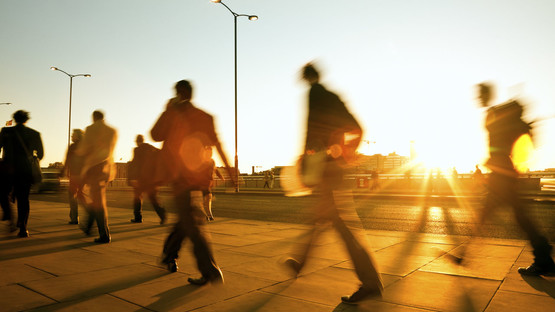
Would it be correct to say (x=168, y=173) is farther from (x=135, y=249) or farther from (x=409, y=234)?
(x=409, y=234)

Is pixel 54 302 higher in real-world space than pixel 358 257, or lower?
lower

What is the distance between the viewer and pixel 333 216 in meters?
3.24

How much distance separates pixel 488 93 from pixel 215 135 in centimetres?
278

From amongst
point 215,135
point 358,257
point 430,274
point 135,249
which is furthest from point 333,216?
point 135,249

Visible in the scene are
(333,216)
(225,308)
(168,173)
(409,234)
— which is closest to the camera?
(225,308)

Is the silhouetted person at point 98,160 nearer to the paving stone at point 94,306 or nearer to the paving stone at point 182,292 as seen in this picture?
the paving stone at point 182,292

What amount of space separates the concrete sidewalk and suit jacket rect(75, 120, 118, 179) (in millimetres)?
1180

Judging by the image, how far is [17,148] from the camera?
20.4 ft

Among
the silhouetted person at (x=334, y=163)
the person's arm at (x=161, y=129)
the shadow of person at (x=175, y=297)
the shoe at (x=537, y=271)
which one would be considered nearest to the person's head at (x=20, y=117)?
the person's arm at (x=161, y=129)

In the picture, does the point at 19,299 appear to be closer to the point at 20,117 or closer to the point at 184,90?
the point at 184,90

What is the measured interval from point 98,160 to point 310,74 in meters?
3.65

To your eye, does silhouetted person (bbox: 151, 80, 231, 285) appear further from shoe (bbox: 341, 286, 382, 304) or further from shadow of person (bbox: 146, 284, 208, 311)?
shoe (bbox: 341, 286, 382, 304)

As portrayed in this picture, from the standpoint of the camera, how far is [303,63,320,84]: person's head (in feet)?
11.4

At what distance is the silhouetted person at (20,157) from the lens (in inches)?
241
